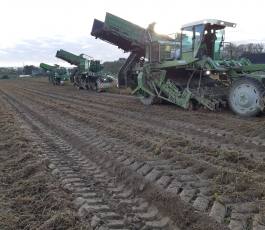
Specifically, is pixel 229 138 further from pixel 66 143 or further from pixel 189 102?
pixel 189 102

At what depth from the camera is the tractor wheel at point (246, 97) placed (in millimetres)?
11445

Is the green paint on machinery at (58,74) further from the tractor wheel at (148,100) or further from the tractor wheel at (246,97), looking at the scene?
the tractor wheel at (246,97)

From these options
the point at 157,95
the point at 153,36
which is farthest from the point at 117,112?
the point at 153,36

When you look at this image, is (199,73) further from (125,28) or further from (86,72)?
(86,72)

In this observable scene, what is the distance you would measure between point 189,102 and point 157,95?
6.60 feet

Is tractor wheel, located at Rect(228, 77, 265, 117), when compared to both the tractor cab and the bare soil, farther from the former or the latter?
the bare soil

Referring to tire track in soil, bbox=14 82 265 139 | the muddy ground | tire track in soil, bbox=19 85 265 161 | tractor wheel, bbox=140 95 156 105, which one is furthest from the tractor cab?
tire track in soil, bbox=19 85 265 161

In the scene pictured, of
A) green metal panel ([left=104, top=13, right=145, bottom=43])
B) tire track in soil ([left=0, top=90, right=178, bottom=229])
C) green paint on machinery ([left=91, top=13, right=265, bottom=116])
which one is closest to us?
tire track in soil ([left=0, top=90, right=178, bottom=229])

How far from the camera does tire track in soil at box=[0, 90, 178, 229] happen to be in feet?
14.8

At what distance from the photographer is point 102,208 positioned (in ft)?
16.2

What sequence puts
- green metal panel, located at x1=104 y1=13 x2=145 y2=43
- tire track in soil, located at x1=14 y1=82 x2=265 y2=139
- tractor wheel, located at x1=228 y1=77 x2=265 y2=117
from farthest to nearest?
green metal panel, located at x1=104 y1=13 x2=145 y2=43 < tractor wheel, located at x1=228 y1=77 x2=265 y2=117 < tire track in soil, located at x1=14 y1=82 x2=265 y2=139

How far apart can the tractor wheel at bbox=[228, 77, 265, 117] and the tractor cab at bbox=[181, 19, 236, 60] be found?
2.26 m

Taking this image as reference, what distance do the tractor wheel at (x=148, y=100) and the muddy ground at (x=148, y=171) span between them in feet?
15.2

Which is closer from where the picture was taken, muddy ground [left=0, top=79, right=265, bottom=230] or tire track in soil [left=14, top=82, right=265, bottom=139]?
muddy ground [left=0, top=79, right=265, bottom=230]
